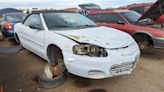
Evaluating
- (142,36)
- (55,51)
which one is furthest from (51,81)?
(142,36)

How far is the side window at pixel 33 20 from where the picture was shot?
5.82 m

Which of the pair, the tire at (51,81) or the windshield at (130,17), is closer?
the tire at (51,81)

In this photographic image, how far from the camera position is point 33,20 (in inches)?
250

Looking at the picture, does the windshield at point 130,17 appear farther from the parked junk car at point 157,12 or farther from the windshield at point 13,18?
the windshield at point 13,18

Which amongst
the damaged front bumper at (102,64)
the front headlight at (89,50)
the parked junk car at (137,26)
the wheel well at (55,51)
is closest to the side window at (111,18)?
the parked junk car at (137,26)

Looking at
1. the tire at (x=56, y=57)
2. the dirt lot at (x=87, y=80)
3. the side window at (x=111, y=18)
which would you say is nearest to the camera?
the dirt lot at (x=87, y=80)

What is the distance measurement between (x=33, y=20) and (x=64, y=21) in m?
1.16

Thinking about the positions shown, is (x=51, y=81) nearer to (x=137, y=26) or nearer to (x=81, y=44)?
(x=81, y=44)

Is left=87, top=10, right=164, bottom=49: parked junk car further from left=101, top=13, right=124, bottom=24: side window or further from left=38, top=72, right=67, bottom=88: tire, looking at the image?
left=38, top=72, right=67, bottom=88: tire

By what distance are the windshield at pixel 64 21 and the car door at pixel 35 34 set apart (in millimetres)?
228

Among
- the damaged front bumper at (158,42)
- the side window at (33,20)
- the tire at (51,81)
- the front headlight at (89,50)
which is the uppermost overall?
the side window at (33,20)

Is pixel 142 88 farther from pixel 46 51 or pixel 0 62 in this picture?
pixel 0 62

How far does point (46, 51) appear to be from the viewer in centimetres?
535

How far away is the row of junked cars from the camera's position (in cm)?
421
